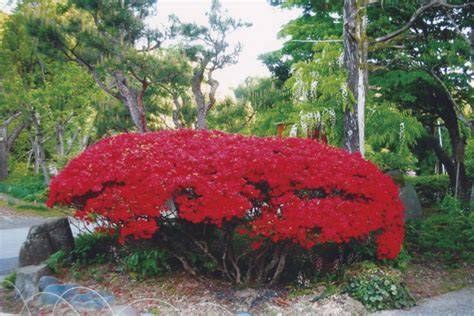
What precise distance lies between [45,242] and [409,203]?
7.51 m

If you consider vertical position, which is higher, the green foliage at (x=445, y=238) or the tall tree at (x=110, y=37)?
the tall tree at (x=110, y=37)

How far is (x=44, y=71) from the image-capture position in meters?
18.4

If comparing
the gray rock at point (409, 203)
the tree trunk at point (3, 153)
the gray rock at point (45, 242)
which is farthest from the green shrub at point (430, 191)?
the tree trunk at point (3, 153)

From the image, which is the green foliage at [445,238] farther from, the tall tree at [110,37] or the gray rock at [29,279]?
the tall tree at [110,37]

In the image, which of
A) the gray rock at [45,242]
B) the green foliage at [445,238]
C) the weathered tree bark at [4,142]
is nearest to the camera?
the gray rock at [45,242]

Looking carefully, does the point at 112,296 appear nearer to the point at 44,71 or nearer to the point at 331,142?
the point at 331,142

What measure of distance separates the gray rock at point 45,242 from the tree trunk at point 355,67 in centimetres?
476

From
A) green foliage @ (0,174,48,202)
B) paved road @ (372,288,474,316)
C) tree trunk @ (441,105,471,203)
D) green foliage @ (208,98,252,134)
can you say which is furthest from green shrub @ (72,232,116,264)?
green foliage @ (208,98,252,134)

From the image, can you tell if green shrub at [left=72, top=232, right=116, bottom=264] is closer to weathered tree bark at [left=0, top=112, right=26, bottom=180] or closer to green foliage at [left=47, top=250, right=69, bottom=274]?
green foliage at [left=47, top=250, right=69, bottom=274]

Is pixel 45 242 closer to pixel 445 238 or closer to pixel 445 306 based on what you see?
pixel 445 306

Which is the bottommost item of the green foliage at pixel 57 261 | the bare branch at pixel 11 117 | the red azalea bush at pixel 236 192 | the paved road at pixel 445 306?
the paved road at pixel 445 306

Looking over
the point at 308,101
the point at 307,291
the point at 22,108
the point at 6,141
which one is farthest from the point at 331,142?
the point at 6,141

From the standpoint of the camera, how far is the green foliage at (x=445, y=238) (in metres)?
7.54

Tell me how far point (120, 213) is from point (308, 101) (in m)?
5.34
